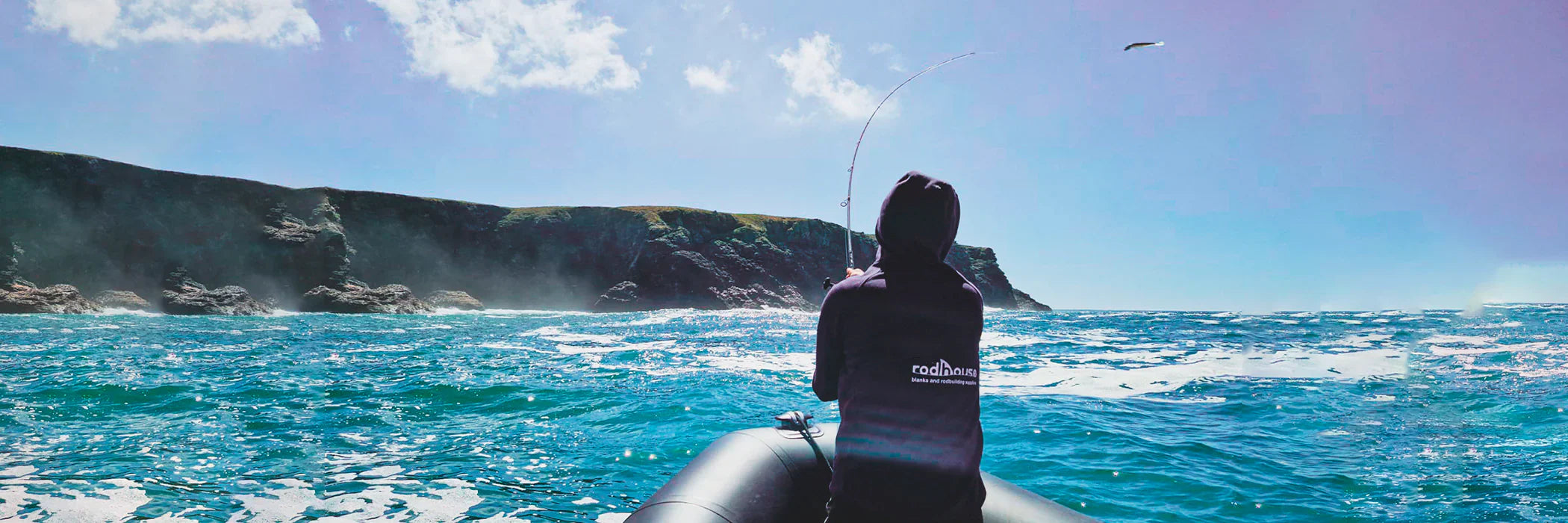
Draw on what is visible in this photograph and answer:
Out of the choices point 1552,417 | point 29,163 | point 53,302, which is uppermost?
point 29,163

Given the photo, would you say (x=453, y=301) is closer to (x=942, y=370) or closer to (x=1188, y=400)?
(x=1188, y=400)

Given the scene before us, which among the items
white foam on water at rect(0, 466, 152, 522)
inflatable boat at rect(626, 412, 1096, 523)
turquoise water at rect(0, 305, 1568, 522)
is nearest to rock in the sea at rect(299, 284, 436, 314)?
turquoise water at rect(0, 305, 1568, 522)

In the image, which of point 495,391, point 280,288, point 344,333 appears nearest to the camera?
point 495,391

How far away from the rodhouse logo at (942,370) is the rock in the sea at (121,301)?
62.5 m

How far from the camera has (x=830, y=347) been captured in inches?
84.4

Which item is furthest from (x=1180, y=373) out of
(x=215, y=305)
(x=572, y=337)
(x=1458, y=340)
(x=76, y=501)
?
(x=215, y=305)

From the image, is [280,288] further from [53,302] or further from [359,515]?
[359,515]

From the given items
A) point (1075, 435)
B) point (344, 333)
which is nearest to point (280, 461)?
point (1075, 435)

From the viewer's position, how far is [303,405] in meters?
8.25

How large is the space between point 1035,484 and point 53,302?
54707mm

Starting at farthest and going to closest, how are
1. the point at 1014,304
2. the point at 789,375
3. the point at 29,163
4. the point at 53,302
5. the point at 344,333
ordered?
1. the point at 1014,304
2. the point at 29,163
3. the point at 53,302
4. the point at 344,333
5. the point at 789,375

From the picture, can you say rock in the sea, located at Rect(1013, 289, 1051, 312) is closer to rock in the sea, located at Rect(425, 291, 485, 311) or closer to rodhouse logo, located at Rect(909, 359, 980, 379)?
rock in the sea, located at Rect(425, 291, 485, 311)

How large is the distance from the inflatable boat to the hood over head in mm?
1505

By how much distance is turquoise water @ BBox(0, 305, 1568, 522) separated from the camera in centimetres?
480
